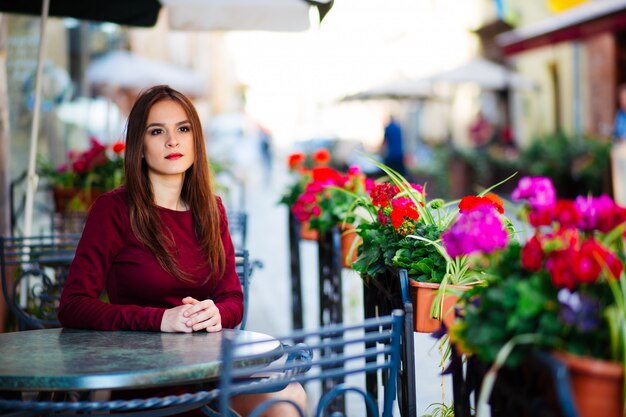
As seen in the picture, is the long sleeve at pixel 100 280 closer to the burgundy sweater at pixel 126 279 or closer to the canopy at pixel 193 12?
the burgundy sweater at pixel 126 279

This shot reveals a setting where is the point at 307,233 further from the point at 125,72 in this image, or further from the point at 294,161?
the point at 125,72

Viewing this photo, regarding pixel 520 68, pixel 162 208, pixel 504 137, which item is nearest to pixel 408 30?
pixel 520 68

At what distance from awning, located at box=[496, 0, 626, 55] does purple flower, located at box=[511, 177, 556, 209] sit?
427 inches

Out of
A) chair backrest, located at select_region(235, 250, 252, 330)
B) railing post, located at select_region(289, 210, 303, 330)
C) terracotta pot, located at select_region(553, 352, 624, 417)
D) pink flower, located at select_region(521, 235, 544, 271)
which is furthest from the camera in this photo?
railing post, located at select_region(289, 210, 303, 330)

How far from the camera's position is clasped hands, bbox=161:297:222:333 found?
256cm

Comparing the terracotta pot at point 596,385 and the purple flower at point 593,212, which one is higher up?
the purple flower at point 593,212

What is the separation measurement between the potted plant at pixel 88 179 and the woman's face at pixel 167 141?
141 inches

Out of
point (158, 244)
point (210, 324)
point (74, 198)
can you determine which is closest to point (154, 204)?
point (158, 244)

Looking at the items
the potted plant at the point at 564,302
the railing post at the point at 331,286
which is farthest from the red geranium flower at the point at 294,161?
the potted plant at the point at 564,302

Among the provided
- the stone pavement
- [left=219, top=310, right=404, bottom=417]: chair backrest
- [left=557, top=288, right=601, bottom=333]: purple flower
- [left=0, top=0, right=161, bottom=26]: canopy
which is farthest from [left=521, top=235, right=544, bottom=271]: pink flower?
[left=0, top=0, right=161, bottom=26]: canopy

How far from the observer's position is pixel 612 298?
1.73 metres

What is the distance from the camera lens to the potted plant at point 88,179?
649cm

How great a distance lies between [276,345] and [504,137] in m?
17.2

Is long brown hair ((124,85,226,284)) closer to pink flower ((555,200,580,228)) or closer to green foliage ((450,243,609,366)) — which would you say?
green foliage ((450,243,609,366))
